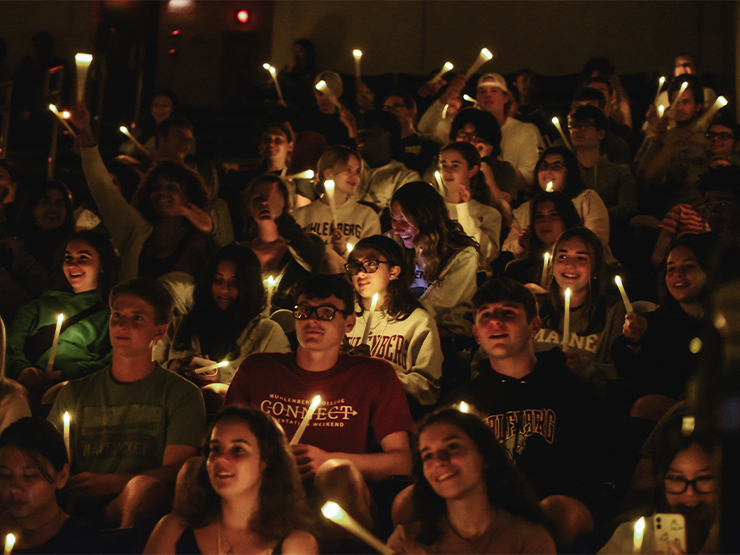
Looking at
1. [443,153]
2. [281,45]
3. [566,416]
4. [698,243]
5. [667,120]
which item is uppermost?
[281,45]

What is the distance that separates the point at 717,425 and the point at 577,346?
2.33 metres

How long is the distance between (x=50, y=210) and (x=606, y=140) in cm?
311

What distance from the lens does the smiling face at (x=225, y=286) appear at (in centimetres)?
331

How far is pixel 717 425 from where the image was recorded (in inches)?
35.7

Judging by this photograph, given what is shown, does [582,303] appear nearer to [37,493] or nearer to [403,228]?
[403,228]

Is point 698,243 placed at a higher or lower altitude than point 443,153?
lower

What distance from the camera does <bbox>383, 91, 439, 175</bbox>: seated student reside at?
211 inches

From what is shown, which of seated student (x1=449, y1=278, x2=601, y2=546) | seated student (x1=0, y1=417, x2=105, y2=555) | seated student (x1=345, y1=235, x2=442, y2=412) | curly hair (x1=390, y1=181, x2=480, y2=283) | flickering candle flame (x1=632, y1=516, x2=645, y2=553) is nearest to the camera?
flickering candle flame (x1=632, y1=516, x2=645, y2=553)

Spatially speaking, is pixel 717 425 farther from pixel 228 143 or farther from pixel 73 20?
pixel 73 20

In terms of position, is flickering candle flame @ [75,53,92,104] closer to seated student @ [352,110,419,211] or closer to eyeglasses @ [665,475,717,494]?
seated student @ [352,110,419,211]

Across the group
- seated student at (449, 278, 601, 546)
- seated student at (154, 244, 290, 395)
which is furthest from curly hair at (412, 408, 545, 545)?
seated student at (154, 244, 290, 395)

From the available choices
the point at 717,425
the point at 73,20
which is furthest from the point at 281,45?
the point at 717,425

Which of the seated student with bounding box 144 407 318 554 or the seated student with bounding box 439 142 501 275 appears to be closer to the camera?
the seated student with bounding box 144 407 318 554

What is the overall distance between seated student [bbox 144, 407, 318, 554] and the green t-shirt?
40cm
